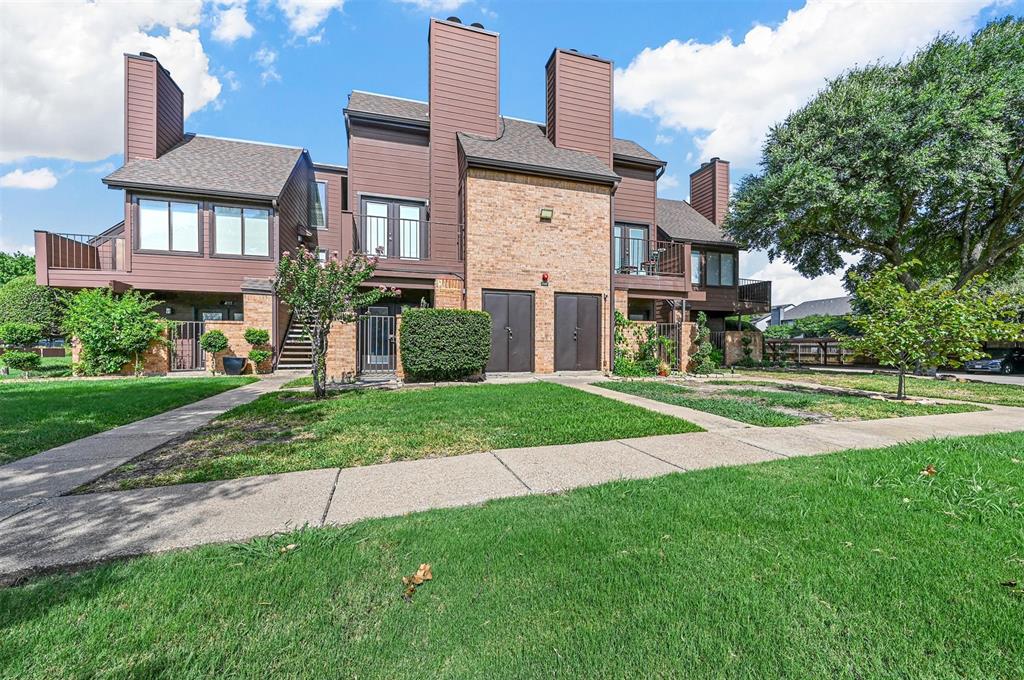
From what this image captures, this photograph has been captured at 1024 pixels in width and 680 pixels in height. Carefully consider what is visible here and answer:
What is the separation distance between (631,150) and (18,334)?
21148mm

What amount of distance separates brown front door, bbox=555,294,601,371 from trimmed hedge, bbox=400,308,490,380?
3.02m

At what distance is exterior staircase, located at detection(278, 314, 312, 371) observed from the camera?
530 inches

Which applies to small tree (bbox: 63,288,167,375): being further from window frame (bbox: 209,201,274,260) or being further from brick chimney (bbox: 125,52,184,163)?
brick chimney (bbox: 125,52,184,163)

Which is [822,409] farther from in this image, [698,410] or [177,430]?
[177,430]

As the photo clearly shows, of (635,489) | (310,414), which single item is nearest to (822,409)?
(635,489)

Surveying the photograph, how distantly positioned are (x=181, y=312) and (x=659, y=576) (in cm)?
1834

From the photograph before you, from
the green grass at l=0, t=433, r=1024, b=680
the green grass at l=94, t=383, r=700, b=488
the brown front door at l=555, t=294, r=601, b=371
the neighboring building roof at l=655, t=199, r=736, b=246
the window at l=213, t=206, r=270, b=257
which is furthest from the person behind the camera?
the neighboring building roof at l=655, t=199, r=736, b=246

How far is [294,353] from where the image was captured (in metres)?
13.7

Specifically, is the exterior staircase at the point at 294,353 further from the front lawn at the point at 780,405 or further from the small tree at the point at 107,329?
the front lawn at the point at 780,405

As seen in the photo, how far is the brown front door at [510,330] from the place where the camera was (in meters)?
11.9

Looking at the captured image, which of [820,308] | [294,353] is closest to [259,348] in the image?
[294,353]

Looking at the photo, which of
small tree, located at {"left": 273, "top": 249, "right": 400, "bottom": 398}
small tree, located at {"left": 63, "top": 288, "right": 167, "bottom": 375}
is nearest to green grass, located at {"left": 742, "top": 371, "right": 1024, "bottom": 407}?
small tree, located at {"left": 273, "top": 249, "right": 400, "bottom": 398}

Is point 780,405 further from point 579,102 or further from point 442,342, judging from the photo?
point 579,102

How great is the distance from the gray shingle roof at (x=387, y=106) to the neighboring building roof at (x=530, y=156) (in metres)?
1.99
